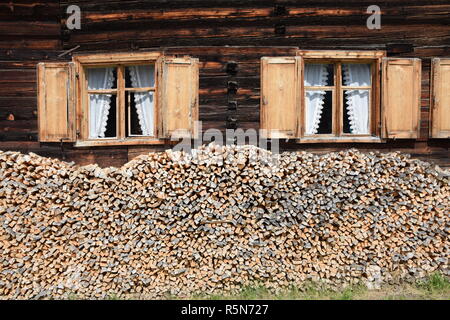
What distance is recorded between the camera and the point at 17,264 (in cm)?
723

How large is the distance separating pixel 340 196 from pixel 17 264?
5.54m

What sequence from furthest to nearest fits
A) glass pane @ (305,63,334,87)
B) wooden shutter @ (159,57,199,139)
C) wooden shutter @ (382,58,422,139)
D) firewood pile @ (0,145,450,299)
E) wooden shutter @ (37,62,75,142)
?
1. glass pane @ (305,63,334,87)
2. wooden shutter @ (37,62,75,142)
3. wooden shutter @ (382,58,422,139)
4. wooden shutter @ (159,57,199,139)
5. firewood pile @ (0,145,450,299)

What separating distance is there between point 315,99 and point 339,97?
473 millimetres

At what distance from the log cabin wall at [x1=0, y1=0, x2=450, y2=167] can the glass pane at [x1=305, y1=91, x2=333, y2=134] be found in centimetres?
43

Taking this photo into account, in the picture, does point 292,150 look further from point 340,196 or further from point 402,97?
point 402,97

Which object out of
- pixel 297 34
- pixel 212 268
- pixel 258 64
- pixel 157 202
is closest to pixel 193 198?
pixel 157 202

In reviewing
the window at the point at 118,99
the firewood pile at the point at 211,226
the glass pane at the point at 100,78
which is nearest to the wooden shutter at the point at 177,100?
the window at the point at 118,99

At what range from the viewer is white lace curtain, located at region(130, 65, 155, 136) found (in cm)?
859

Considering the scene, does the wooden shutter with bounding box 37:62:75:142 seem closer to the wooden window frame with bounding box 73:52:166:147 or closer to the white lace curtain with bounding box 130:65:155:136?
the wooden window frame with bounding box 73:52:166:147

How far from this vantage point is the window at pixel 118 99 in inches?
324

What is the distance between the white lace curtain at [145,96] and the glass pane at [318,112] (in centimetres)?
307

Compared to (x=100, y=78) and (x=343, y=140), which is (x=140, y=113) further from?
(x=343, y=140)

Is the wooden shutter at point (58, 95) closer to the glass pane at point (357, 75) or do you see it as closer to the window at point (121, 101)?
the window at point (121, 101)

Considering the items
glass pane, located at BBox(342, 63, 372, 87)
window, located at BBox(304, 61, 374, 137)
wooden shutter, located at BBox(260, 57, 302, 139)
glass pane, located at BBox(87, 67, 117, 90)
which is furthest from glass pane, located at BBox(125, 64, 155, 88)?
glass pane, located at BBox(342, 63, 372, 87)
